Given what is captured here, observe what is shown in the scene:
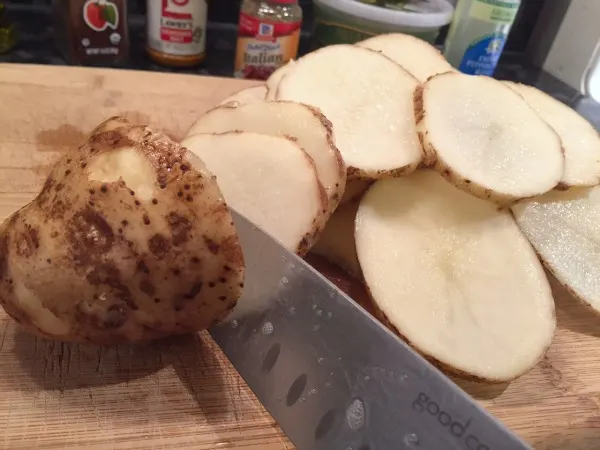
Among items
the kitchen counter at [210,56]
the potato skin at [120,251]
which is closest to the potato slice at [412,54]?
the potato skin at [120,251]

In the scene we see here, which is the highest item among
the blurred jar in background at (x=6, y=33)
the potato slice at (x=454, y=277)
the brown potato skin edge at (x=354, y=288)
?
the potato slice at (x=454, y=277)

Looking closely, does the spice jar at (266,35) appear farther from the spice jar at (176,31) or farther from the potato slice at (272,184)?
the potato slice at (272,184)

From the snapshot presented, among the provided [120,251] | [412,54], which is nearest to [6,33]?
[412,54]

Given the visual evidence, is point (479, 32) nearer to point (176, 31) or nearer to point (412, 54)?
point (412, 54)

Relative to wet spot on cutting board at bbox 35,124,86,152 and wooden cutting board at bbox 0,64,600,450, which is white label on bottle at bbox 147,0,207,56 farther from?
wooden cutting board at bbox 0,64,600,450

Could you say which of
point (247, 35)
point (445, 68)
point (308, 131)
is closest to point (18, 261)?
point (308, 131)

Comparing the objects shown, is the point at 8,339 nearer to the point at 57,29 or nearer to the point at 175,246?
the point at 175,246
